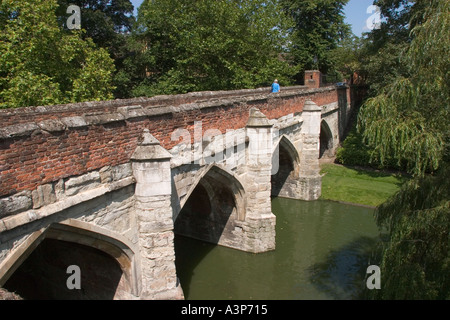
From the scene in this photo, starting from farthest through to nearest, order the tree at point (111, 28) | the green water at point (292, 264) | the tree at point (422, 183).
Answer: the tree at point (111, 28), the green water at point (292, 264), the tree at point (422, 183)

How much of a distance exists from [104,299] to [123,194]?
315 cm

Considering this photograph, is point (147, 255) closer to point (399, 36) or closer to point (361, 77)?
point (399, 36)

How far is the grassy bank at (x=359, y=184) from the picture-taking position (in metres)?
17.9

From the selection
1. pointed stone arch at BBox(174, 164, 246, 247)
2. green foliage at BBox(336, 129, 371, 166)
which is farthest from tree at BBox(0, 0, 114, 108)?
green foliage at BBox(336, 129, 371, 166)

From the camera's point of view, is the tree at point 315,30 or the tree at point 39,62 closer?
the tree at point 39,62

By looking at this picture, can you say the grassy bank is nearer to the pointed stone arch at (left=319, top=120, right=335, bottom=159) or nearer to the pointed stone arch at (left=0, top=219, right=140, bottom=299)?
the pointed stone arch at (left=319, top=120, right=335, bottom=159)

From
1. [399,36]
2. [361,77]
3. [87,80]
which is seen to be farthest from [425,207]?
[361,77]

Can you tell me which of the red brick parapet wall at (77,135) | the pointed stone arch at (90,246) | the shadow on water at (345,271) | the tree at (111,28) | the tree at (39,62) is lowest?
the shadow on water at (345,271)

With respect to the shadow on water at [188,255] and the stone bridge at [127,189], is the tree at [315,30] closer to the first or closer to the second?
the stone bridge at [127,189]

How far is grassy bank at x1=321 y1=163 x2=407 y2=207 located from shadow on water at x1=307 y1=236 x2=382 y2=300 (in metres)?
4.72

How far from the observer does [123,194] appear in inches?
280

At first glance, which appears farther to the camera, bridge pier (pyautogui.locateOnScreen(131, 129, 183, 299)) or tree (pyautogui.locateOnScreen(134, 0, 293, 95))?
tree (pyautogui.locateOnScreen(134, 0, 293, 95))

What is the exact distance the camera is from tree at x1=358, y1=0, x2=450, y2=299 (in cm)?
537

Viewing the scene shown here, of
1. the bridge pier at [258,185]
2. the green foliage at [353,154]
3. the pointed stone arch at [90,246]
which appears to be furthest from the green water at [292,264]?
the green foliage at [353,154]
